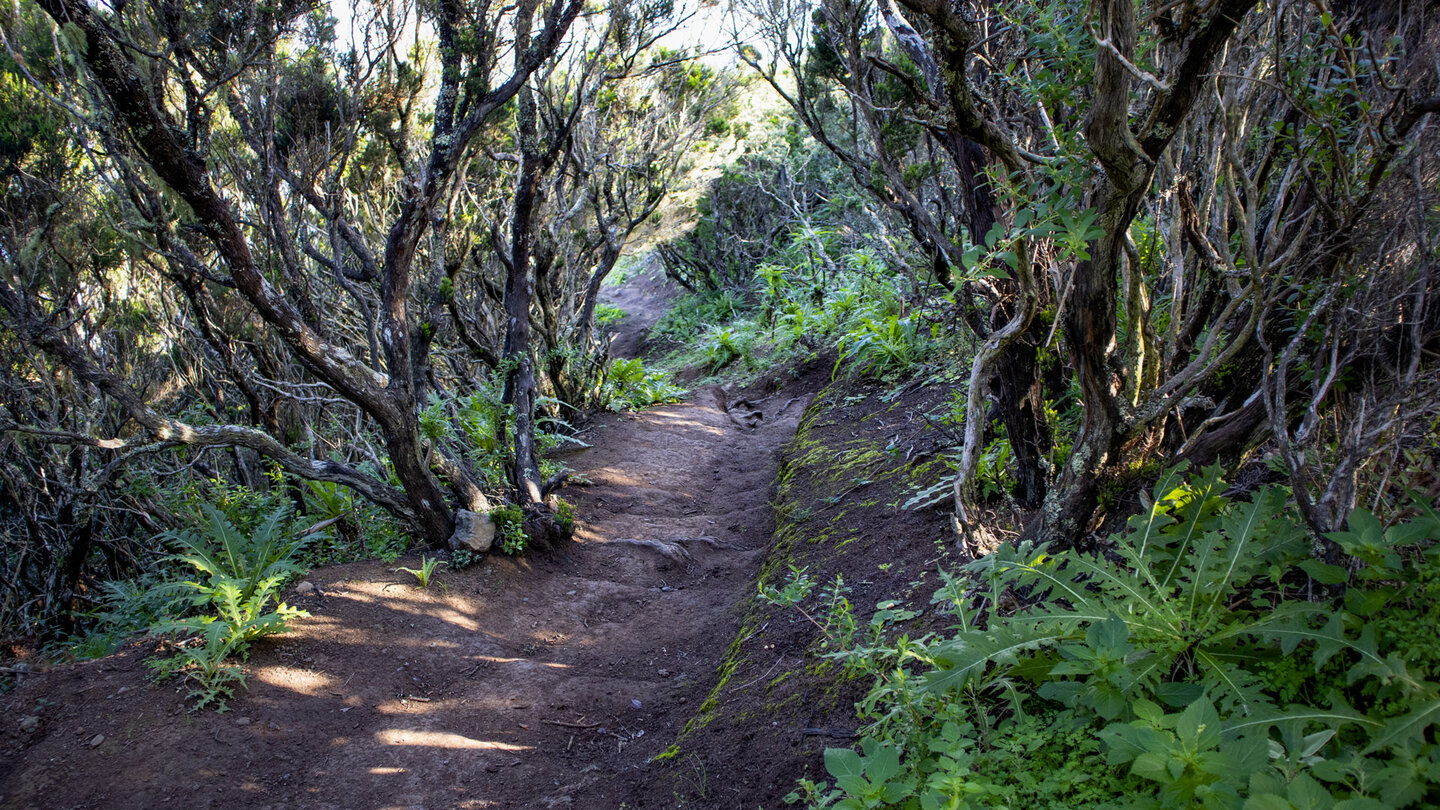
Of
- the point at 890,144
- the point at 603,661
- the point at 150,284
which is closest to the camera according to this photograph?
the point at 603,661

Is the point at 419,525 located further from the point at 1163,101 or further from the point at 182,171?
the point at 1163,101

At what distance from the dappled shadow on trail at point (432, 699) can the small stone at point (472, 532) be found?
17cm

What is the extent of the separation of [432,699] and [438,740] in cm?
48

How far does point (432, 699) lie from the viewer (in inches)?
166

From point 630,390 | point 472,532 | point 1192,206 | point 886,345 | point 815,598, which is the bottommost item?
point 815,598

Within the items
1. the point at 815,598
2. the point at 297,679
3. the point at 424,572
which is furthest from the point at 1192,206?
the point at 424,572

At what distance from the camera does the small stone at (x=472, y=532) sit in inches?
224

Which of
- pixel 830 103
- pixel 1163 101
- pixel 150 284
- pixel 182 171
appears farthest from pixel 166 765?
pixel 830 103

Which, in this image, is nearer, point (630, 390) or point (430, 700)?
point (430, 700)

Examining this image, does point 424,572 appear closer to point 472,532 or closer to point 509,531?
point 472,532

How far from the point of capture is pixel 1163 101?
87.2 inches

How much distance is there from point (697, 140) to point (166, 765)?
1163 cm

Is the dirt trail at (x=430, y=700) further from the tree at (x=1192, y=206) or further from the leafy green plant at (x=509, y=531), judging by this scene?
the tree at (x=1192, y=206)

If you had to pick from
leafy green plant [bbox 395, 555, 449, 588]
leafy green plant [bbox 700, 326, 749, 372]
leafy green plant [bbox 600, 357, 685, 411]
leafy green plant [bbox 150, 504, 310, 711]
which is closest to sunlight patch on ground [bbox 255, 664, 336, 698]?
leafy green plant [bbox 150, 504, 310, 711]
